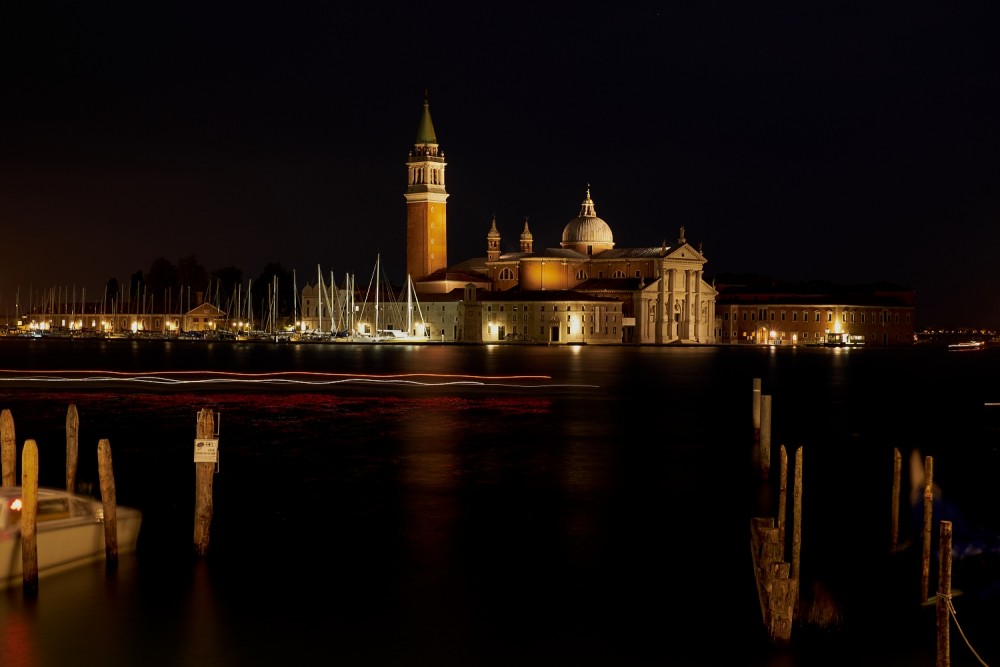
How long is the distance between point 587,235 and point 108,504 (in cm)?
12312

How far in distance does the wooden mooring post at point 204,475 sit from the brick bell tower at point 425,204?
386 ft

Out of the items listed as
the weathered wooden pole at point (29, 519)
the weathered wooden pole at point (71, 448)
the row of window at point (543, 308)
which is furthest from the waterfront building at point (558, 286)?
the weathered wooden pole at point (29, 519)

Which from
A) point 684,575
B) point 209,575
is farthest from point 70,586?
point 684,575

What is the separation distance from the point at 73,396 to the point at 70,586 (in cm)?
2814

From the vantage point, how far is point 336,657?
12.1 metres

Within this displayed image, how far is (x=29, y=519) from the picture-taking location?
13.1 m

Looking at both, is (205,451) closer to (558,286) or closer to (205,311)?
(558,286)

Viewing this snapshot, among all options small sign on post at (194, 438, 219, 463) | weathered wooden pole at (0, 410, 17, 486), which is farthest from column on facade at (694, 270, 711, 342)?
small sign on post at (194, 438, 219, 463)

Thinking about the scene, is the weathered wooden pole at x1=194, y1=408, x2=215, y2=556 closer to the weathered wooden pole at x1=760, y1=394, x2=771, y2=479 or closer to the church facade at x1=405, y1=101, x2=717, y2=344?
the weathered wooden pole at x1=760, y1=394, x2=771, y2=479

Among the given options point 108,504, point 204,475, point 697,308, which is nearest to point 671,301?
point 697,308

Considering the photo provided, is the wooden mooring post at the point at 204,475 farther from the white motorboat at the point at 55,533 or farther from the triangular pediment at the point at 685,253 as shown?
the triangular pediment at the point at 685,253

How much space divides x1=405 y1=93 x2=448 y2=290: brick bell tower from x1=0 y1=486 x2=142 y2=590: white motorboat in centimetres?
11851

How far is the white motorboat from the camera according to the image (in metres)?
13.8

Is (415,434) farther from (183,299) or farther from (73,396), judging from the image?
(183,299)
